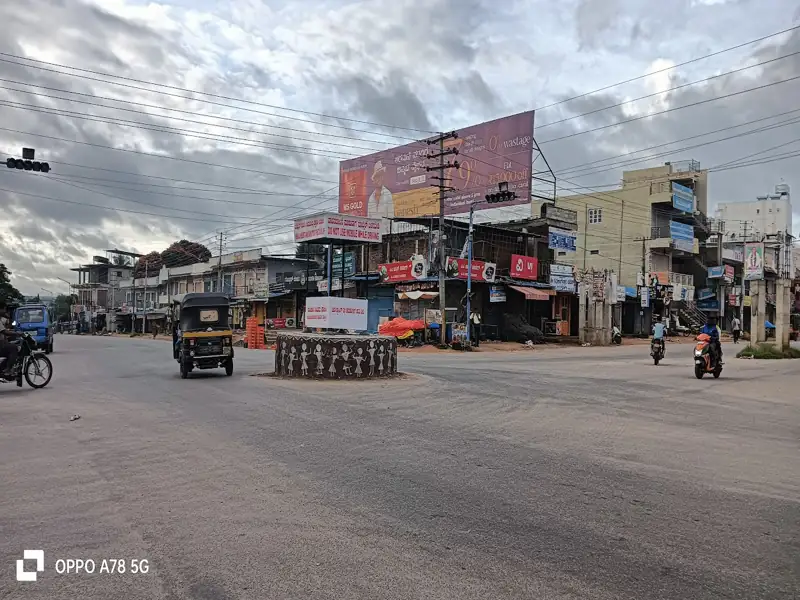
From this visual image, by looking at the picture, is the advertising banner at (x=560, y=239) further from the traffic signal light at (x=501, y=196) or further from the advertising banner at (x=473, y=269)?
the traffic signal light at (x=501, y=196)

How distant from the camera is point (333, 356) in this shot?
15.9m

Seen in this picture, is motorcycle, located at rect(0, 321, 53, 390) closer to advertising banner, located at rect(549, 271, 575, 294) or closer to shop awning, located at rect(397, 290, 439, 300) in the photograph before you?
shop awning, located at rect(397, 290, 439, 300)

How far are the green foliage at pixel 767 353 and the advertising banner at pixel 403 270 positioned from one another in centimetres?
1812

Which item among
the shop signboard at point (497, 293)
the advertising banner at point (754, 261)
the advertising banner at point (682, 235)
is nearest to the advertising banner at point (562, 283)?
the shop signboard at point (497, 293)

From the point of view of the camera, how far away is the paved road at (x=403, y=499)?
3.95 metres

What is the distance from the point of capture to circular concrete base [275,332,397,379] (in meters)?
15.9

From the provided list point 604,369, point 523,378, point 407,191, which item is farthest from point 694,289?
point 523,378

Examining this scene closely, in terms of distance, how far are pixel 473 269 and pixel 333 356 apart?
23803 millimetres

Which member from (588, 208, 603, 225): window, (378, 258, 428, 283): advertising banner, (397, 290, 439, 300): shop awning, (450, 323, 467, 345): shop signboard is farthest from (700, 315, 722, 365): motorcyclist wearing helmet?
(588, 208, 603, 225): window

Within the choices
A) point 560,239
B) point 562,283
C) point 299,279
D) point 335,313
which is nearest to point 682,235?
point 562,283

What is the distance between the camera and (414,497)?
18.6ft

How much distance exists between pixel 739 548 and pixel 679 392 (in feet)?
34.5

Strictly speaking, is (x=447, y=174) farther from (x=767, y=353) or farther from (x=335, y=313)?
(x=335, y=313)

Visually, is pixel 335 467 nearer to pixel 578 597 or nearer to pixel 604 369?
pixel 578 597
